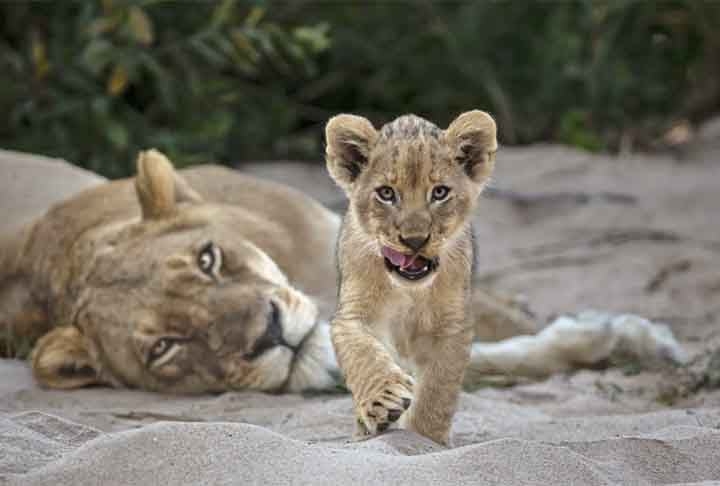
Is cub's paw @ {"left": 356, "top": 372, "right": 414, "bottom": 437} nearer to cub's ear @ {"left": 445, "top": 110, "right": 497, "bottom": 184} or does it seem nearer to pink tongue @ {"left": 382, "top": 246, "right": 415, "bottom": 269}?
pink tongue @ {"left": 382, "top": 246, "right": 415, "bottom": 269}

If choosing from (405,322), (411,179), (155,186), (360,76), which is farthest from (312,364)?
(360,76)

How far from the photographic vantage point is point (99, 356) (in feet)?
15.7

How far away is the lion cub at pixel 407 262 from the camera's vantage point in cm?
316

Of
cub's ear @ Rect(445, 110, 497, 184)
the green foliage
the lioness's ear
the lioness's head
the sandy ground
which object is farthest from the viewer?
the green foliage

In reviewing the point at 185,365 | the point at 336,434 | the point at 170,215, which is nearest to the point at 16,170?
the point at 170,215

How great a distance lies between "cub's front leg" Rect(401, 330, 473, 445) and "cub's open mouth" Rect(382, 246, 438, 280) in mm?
300

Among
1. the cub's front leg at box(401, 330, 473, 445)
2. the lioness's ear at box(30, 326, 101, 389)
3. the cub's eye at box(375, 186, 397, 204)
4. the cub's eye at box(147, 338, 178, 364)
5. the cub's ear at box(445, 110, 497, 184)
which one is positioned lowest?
the lioness's ear at box(30, 326, 101, 389)

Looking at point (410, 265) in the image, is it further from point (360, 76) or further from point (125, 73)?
point (360, 76)

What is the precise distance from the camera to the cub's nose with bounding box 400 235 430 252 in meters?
3.10

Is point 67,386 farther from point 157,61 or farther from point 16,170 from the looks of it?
point 157,61

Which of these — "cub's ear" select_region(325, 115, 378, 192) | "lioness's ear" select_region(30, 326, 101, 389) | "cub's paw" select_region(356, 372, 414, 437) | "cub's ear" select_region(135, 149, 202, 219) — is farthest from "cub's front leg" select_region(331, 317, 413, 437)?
"cub's ear" select_region(135, 149, 202, 219)

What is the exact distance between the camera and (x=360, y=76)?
29.1ft

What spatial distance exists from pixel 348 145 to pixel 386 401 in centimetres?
66

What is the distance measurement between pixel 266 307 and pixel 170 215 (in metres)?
0.69
